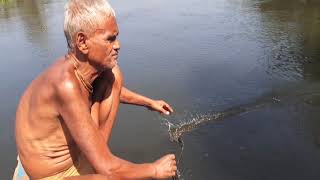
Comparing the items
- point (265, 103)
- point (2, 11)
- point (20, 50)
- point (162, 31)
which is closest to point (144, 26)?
point (162, 31)

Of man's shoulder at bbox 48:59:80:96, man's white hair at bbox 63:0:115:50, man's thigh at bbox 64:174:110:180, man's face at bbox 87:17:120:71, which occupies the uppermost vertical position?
man's white hair at bbox 63:0:115:50

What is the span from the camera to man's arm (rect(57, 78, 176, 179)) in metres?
2.23

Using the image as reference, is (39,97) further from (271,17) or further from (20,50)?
(271,17)

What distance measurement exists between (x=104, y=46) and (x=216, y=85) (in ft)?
16.4

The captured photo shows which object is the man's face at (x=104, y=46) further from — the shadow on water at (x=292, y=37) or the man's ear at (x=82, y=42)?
the shadow on water at (x=292, y=37)

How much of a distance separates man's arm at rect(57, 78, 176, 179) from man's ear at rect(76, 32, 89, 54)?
0.19m

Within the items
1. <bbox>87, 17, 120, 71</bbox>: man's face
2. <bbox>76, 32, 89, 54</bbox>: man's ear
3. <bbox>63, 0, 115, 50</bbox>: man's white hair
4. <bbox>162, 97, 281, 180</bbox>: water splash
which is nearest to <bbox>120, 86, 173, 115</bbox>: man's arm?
<bbox>87, 17, 120, 71</bbox>: man's face

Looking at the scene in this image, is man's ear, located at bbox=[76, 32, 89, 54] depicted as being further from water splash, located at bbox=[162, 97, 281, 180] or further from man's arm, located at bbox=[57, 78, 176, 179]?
water splash, located at bbox=[162, 97, 281, 180]

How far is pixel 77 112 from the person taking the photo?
224cm

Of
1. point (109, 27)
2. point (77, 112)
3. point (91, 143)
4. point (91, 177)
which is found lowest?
point (91, 177)

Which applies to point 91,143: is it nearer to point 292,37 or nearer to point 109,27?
point 109,27

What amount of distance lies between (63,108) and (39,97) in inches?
7.3

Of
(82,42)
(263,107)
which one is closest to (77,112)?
(82,42)

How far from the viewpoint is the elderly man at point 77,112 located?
2.23 m
